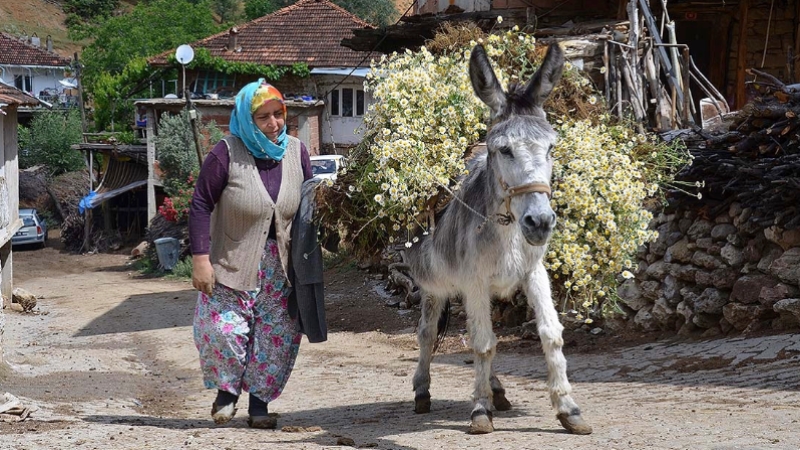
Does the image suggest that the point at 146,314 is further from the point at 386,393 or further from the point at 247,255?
the point at 247,255

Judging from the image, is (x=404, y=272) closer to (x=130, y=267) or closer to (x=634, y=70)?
(x=634, y=70)

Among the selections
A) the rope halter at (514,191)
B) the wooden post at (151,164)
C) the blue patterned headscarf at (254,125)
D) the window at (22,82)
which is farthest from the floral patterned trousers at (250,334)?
the window at (22,82)

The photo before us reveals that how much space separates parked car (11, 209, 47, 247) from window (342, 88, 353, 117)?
10350 mm

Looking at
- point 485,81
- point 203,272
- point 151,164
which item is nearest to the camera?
point 485,81

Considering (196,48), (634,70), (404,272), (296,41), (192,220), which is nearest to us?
(192,220)

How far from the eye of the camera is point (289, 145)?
6191 mm

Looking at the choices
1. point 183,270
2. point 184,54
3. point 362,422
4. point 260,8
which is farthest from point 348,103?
point 362,422

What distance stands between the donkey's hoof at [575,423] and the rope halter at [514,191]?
43.7 inches

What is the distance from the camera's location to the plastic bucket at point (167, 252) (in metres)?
22.6

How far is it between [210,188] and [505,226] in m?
1.80

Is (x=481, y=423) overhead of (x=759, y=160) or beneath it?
beneath

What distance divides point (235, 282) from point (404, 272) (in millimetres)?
7672

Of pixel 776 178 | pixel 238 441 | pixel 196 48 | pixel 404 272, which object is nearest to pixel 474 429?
pixel 238 441

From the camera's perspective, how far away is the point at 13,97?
15805mm
